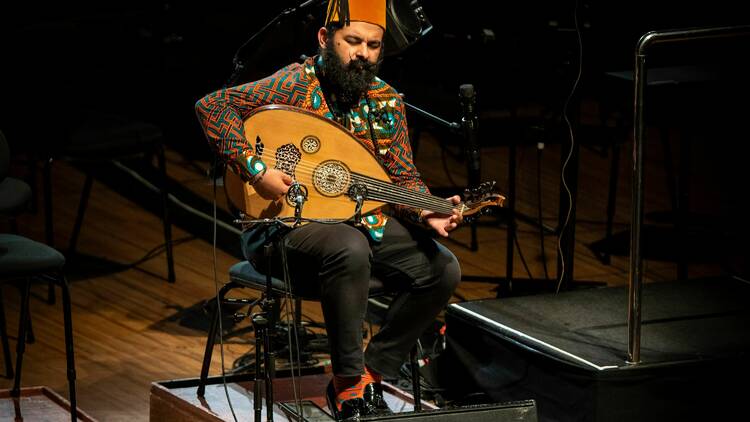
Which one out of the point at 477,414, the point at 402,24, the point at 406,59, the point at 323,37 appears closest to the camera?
the point at 477,414

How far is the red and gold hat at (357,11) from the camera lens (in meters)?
3.69

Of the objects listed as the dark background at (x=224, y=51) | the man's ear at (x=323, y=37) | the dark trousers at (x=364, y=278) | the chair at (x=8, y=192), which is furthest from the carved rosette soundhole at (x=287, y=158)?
the dark background at (x=224, y=51)

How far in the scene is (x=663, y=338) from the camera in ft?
12.7

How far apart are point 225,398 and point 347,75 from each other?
1072 millimetres

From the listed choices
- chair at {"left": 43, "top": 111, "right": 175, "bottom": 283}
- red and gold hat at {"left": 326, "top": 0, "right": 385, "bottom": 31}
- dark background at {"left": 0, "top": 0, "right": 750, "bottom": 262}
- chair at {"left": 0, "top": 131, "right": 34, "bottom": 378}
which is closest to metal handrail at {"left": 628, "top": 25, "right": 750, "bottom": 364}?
red and gold hat at {"left": 326, "top": 0, "right": 385, "bottom": 31}

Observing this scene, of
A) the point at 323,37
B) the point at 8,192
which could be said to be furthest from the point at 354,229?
the point at 8,192

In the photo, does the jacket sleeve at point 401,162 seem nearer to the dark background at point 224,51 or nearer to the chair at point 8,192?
the dark background at point 224,51

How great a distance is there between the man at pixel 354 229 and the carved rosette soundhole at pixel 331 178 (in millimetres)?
107

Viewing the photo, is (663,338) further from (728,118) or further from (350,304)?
(728,118)

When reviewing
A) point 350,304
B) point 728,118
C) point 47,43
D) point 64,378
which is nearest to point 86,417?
point 64,378

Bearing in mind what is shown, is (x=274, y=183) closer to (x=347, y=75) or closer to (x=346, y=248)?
(x=346, y=248)

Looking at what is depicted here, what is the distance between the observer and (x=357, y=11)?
370cm

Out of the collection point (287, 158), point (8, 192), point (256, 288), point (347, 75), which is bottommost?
point (256, 288)

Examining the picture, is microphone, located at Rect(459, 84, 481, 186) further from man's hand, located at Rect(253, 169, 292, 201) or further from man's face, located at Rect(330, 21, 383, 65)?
man's hand, located at Rect(253, 169, 292, 201)
